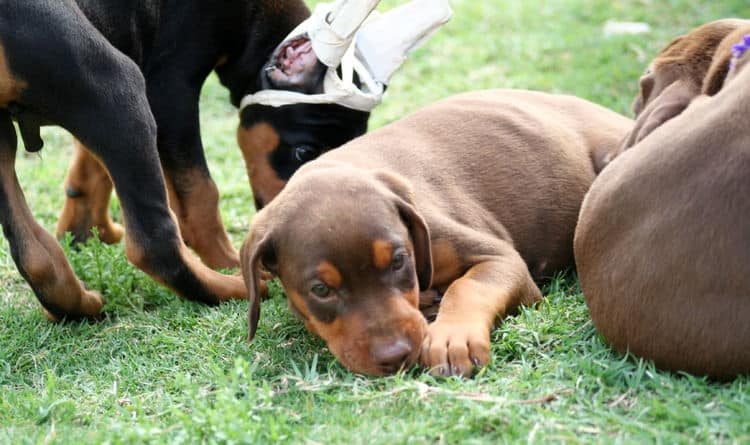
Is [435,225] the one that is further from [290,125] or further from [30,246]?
[30,246]

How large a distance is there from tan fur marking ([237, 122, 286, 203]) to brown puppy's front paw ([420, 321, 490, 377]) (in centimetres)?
203

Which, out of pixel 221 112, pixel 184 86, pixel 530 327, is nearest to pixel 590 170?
pixel 530 327

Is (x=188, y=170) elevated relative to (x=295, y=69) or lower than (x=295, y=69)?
lower

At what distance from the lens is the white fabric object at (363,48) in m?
5.43

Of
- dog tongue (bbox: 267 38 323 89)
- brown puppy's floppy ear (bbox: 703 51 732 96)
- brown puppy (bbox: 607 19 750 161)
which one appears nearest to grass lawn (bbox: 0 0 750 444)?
brown puppy (bbox: 607 19 750 161)

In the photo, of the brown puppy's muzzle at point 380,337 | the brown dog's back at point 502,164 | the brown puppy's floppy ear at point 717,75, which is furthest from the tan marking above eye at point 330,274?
the brown puppy's floppy ear at point 717,75

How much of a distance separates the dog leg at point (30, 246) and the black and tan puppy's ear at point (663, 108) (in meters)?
2.59

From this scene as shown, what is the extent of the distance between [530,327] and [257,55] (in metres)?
2.55

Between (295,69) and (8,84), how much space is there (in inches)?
67.8

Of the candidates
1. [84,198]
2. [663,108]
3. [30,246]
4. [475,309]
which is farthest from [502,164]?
[84,198]

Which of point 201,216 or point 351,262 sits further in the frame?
point 201,216

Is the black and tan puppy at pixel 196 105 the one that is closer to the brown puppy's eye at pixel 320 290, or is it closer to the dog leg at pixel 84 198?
the dog leg at pixel 84 198

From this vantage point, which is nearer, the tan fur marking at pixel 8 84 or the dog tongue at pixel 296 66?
the tan fur marking at pixel 8 84

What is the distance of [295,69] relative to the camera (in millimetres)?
5723
